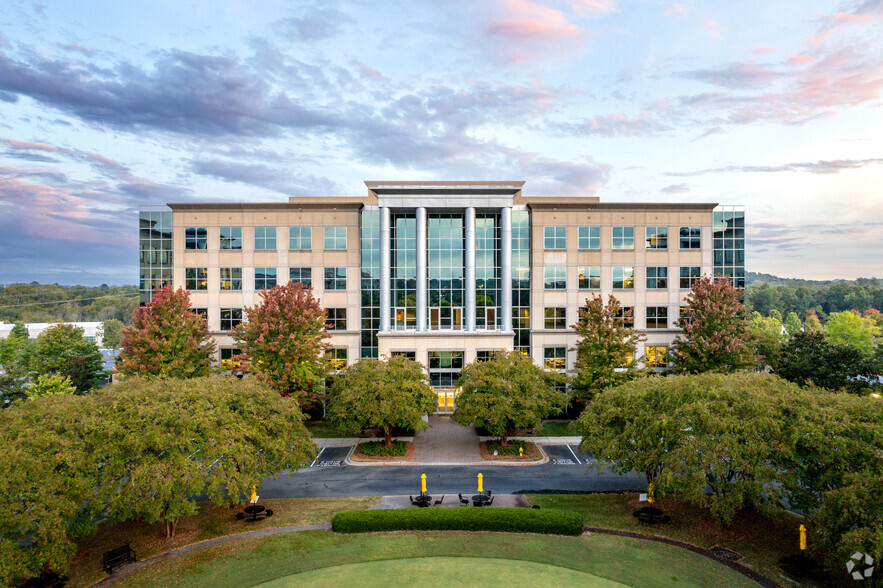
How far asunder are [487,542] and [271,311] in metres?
24.5

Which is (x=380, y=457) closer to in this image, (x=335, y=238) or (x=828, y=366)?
(x=335, y=238)

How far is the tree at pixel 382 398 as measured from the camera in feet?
105

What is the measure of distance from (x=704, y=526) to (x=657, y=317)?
28.2 metres

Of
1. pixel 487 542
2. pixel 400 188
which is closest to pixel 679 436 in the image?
pixel 487 542

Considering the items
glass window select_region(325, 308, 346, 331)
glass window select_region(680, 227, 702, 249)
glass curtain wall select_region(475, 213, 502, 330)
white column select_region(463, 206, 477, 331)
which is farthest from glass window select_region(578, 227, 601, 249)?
glass window select_region(325, 308, 346, 331)

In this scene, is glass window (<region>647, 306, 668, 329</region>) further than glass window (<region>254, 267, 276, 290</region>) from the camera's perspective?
Yes

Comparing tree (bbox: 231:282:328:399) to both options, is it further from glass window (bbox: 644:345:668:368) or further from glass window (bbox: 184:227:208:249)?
glass window (bbox: 644:345:668:368)

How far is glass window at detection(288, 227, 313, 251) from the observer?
151ft

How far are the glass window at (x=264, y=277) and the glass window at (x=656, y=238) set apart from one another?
39283 mm

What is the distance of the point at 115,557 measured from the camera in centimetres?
1836

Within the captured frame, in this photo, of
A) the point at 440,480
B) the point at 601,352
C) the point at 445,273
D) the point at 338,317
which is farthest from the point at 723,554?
the point at 338,317

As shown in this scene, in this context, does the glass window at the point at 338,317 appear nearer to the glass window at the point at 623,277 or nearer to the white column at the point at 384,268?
the white column at the point at 384,268

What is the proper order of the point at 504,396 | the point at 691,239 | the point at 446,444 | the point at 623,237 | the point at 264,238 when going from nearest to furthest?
the point at 504,396 → the point at 446,444 → the point at 264,238 → the point at 623,237 → the point at 691,239

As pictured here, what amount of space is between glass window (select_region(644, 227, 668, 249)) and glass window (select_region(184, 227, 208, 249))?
46.2 meters
